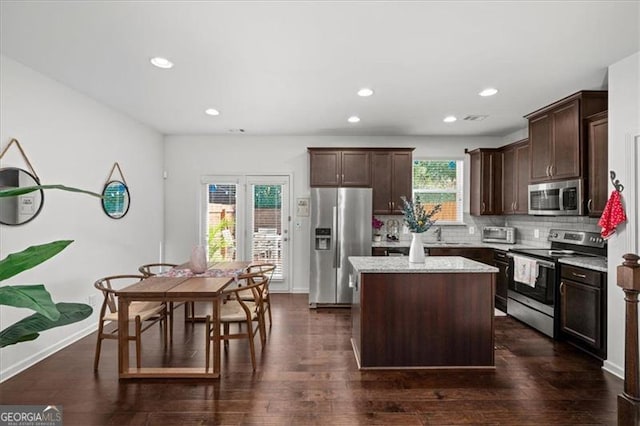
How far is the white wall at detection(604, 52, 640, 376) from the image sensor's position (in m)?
2.66

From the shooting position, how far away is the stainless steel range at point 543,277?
3.53 metres

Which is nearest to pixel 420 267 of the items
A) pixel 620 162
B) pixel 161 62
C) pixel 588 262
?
pixel 588 262

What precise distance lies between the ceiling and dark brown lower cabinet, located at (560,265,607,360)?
1.83 meters

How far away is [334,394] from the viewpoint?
8.21 ft

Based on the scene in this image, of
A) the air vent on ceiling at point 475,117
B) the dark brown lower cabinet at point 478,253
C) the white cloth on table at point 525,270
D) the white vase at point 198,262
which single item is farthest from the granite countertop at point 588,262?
the white vase at point 198,262

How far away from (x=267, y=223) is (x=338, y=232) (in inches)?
51.8

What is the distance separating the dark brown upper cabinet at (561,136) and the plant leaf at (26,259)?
4.08 meters

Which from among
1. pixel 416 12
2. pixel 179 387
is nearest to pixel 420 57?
pixel 416 12

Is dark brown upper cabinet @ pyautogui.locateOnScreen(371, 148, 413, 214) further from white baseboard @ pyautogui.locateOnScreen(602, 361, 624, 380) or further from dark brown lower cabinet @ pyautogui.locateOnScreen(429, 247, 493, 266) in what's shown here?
white baseboard @ pyautogui.locateOnScreen(602, 361, 624, 380)

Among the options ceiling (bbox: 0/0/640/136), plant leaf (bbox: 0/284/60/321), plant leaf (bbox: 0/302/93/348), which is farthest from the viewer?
ceiling (bbox: 0/0/640/136)

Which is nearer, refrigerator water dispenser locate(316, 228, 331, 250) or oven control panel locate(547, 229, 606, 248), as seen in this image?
oven control panel locate(547, 229, 606, 248)

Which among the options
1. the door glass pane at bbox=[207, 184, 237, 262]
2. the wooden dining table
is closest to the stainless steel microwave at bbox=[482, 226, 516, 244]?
the door glass pane at bbox=[207, 184, 237, 262]

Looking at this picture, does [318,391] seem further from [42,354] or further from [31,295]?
[42,354]

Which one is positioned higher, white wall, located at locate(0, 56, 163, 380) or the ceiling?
the ceiling
